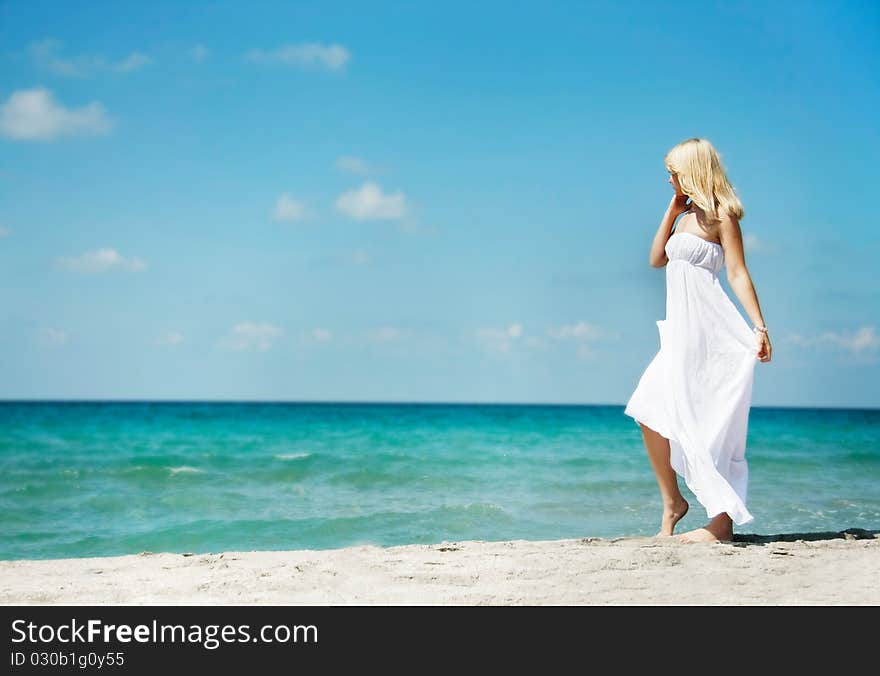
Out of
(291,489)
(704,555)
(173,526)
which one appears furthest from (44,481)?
(704,555)

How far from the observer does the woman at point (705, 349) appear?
484cm

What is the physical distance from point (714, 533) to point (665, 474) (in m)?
0.45

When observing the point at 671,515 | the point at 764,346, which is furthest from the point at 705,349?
the point at 671,515

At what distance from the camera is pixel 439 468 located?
13070 millimetres

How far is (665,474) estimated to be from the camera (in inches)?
205

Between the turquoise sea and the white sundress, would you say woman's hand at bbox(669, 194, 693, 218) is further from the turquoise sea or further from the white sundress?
the turquoise sea

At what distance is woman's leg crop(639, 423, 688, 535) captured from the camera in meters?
5.20

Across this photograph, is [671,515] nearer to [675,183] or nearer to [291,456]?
[675,183]

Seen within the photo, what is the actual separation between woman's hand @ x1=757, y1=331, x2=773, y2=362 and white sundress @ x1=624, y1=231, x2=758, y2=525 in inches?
1.3

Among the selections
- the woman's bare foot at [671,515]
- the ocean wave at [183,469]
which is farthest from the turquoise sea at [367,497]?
the woman's bare foot at [671,515]

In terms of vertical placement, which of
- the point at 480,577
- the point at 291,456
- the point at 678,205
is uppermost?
the point at 678,205

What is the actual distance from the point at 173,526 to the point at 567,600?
5099 millimetres
